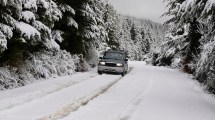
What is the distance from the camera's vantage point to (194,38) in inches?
1319

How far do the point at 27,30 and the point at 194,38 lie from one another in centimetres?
1946

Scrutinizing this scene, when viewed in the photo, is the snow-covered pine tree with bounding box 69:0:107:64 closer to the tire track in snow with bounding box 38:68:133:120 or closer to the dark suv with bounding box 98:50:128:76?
the dark suv with bounding box 98:50:128:76

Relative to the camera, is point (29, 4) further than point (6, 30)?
Yes

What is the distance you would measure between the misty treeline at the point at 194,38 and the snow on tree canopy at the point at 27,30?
5.94m

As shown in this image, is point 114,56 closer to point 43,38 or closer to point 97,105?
point 43,38

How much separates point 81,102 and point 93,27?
55.6 ft

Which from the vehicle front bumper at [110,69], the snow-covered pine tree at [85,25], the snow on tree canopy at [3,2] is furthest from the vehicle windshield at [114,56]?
the snow on tree canopy at [3,2]

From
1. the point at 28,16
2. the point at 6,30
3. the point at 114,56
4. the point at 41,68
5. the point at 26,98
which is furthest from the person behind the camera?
the point at 114,56

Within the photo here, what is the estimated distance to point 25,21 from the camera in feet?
59.0

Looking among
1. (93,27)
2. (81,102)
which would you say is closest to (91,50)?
(93,27)

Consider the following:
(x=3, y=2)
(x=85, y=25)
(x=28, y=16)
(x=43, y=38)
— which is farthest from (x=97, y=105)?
(x=85, y=25)

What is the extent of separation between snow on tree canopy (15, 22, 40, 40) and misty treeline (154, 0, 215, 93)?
19.5 feet

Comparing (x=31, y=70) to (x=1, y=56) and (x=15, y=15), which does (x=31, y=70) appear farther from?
(x=15, y=15)

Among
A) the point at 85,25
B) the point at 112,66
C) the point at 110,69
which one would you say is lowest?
the point at 110,69
